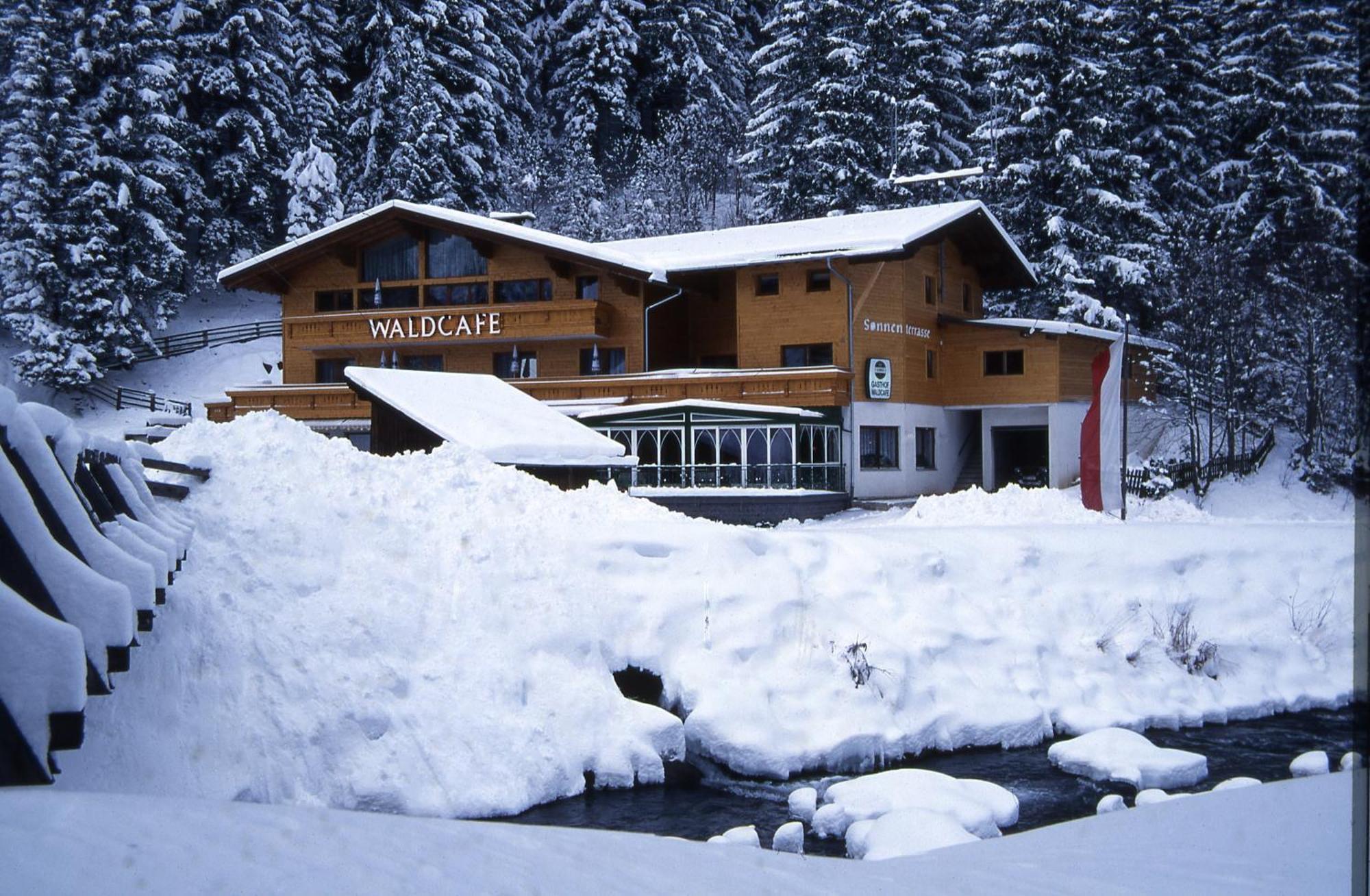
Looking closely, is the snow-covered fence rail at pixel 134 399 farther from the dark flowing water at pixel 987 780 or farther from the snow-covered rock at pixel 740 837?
the snow-covered rock at pixel 740 837

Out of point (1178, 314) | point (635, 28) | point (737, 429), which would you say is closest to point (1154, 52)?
point (1178, 314)

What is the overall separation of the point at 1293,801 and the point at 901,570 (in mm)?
8054

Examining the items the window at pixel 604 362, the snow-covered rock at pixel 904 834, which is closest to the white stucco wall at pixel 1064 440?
the window at pixel 604 362

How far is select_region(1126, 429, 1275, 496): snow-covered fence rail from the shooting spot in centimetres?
3200

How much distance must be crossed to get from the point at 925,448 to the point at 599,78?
38.9m

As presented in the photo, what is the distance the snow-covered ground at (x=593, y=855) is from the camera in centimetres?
368

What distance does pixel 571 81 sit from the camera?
221 ft

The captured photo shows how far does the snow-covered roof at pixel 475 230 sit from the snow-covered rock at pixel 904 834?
90.7 feet

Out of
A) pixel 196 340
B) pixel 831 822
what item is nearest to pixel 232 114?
pixel 196 340

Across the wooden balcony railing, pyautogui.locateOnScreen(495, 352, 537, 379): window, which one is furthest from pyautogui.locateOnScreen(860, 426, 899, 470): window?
pyautogui.locateOnScreen(495, 352, 537, 379): window

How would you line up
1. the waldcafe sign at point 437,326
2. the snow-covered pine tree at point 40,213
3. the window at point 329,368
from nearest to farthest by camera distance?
the snow-covered pine tree at point 40,213
the waldcafe sign at point 437,326
the window at point 329,368

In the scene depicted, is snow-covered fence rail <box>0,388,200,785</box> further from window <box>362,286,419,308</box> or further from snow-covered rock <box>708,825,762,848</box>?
window <box>362,286,419,308</box>

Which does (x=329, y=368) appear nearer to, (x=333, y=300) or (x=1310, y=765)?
(x=333, y=300)

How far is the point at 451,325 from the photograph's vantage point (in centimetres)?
4028
